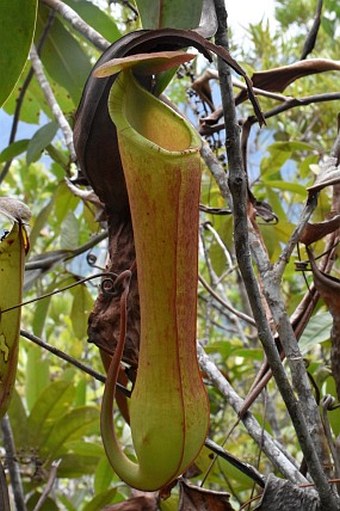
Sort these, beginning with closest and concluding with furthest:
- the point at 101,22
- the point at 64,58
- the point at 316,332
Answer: the point at 316,332 → the point at 101,22 → the point at 64,58

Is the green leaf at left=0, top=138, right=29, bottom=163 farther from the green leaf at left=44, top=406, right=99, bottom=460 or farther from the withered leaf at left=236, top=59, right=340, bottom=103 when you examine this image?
the withered leaf at left=236, top=59, right=340, bottom=103

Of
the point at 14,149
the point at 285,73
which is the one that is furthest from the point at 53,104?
the point at 285,73

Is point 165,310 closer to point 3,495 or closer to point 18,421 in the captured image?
→ point 3,495

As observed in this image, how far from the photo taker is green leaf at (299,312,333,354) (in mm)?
815

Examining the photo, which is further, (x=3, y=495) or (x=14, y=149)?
(x=14, y=149)

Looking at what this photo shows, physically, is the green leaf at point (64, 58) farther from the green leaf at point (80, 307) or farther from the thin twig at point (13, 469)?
the thin twig at point (13, 469)

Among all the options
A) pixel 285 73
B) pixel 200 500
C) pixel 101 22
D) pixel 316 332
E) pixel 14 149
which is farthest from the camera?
pixel 14 149

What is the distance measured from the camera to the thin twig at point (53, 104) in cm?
85

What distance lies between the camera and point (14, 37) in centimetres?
48

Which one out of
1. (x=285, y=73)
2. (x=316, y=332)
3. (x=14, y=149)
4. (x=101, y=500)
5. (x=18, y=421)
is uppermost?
(x=14, y=149)

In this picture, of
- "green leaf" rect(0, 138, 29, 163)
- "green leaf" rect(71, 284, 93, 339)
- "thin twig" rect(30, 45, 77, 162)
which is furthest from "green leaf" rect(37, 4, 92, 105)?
"green leaf" rect(71, 284, 93, 339)

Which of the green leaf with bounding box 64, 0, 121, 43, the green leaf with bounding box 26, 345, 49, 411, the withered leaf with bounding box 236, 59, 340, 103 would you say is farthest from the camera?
the green leaf with bounding box 26, 345, 49, 411

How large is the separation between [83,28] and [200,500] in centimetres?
52

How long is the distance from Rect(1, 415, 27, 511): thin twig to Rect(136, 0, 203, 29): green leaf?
0.52 meters
